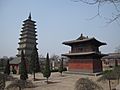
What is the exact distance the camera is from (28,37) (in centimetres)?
5778

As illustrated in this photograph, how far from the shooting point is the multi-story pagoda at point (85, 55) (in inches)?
1282

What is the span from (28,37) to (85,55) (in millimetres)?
28900

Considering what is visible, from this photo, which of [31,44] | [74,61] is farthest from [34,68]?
[31,44]

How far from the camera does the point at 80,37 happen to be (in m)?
37.2

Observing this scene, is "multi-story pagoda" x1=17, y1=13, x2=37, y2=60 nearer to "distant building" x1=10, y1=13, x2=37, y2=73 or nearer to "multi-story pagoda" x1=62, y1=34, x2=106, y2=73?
"distant building" x1=10, y1=13, x2=37, y2=73

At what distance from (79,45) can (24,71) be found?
13.2 meters

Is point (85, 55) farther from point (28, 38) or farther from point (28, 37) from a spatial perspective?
point (28, 37)

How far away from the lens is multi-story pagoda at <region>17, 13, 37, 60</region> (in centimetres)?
5616

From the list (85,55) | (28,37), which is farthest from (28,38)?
(85,55)

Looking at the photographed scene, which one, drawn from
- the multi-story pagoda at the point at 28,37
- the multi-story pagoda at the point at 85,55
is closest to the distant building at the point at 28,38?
the multi-story pagoda at the point at 28,37

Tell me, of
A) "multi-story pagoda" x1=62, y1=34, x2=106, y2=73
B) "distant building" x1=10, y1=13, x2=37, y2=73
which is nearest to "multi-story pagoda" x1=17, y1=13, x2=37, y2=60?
"distant building" x1=10, y1=13, x2=37, y2=73

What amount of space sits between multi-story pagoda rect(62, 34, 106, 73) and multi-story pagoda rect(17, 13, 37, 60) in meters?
22.7

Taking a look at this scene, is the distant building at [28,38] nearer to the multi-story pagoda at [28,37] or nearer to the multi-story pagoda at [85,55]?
the multi-story pagoda at [28,37]

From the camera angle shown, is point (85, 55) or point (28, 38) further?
point (28, 38)
